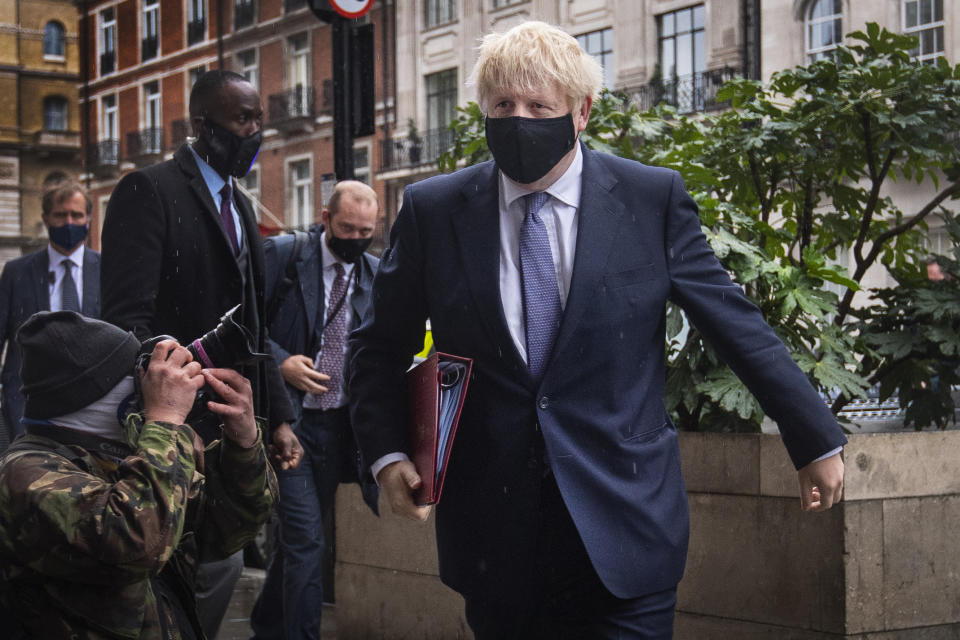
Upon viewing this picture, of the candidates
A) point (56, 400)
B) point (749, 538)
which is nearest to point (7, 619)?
point (56, 400)

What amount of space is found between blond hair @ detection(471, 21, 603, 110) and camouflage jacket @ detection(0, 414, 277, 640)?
3.58 ft

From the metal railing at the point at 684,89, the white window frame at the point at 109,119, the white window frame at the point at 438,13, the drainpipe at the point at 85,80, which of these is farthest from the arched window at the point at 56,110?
the metal railing at the point at 684,89

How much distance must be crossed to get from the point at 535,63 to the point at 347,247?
3183 millimetres

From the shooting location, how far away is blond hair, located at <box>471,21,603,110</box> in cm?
328

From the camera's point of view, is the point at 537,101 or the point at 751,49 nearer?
the point at 537,101

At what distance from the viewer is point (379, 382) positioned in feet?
11.7

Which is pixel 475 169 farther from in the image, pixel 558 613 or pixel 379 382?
pixel 558 613

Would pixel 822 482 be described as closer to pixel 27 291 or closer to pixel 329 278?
pixel 329 278

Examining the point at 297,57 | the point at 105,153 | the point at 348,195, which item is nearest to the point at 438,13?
the point at 297,57

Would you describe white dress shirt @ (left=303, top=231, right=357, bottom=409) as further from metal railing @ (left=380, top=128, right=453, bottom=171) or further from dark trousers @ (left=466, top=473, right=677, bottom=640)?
metal railing @ (left=380, top=128, right=453, bottom=171)

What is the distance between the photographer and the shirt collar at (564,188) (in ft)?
11.2

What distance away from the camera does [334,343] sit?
6301 millimetres

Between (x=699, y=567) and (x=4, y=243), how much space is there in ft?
210

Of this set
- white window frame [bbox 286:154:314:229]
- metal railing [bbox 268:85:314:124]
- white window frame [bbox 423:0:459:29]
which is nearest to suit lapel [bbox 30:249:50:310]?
white window frame [bbox 423:0:459:29]
